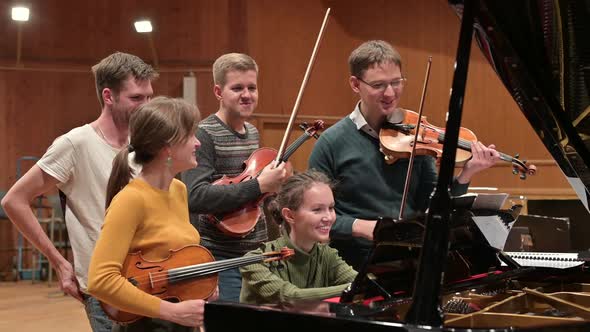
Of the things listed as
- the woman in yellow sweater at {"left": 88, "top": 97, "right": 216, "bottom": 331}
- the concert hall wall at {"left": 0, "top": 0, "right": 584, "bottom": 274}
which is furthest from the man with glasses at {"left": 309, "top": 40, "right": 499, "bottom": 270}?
the concert hall wall at {"left": 0, "top": 0, "right": 584, "bottom": 274}

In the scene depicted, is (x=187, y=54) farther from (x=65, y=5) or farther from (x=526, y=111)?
(x=526, y=111)

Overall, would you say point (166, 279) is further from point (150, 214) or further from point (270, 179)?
point (270, 179)

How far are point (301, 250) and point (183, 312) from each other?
2.00 feet

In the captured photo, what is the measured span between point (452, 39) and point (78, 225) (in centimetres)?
644

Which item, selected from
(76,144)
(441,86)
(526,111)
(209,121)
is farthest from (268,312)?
(441,86)

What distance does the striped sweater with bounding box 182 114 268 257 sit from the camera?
2967mm

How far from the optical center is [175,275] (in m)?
2.25

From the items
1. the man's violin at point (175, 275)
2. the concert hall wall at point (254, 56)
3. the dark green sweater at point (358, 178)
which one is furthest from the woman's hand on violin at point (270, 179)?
the concert hall wall at point (254, 56)

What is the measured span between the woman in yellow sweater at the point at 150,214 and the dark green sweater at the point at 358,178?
35.1 inches

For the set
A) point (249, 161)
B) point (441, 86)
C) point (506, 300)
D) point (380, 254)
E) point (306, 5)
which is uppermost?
point (306, 5)

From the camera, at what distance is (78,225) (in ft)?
9.07

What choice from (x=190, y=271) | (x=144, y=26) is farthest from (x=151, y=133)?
(x=144, y=26)

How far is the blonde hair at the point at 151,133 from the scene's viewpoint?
2.36 metres

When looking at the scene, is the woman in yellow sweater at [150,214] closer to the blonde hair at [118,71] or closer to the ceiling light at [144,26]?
the blonde hair at [118,71]
